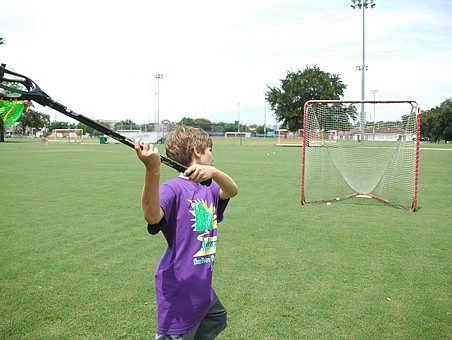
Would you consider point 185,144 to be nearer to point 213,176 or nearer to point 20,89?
point 213,176

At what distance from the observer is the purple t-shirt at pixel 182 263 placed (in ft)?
8.04

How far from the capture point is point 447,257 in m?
6.18

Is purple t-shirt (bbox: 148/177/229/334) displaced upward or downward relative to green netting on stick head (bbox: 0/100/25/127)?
downward

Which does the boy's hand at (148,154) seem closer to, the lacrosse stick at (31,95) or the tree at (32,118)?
the lacrosse stick at (31,95)

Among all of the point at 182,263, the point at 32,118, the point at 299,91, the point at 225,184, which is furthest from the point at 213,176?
the point at 299,91

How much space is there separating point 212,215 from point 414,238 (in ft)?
18.8

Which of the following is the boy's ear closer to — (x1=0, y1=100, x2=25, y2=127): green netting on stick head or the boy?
the boy

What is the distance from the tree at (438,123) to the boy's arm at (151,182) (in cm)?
8831

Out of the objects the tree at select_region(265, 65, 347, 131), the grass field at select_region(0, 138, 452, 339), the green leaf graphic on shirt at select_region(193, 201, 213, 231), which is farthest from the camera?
the tree at select_region(265, 65, 347, 131)

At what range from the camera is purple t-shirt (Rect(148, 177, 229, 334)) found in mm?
2449

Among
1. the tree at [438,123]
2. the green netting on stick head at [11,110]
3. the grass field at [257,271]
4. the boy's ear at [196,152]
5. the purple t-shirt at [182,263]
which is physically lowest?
the grass field at [257,271]

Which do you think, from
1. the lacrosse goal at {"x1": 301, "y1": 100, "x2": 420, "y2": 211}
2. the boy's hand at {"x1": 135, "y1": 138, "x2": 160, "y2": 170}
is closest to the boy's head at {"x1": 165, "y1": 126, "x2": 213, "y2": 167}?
the boy's hand at {"x1": 135, "y1": 138, "x2": 160, "y2": 170}

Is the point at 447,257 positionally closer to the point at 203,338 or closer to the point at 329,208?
the point at 329,208

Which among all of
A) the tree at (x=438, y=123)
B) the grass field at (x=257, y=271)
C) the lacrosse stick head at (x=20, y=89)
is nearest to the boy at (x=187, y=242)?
the lacrosse stick head at (x=20, y=89)
